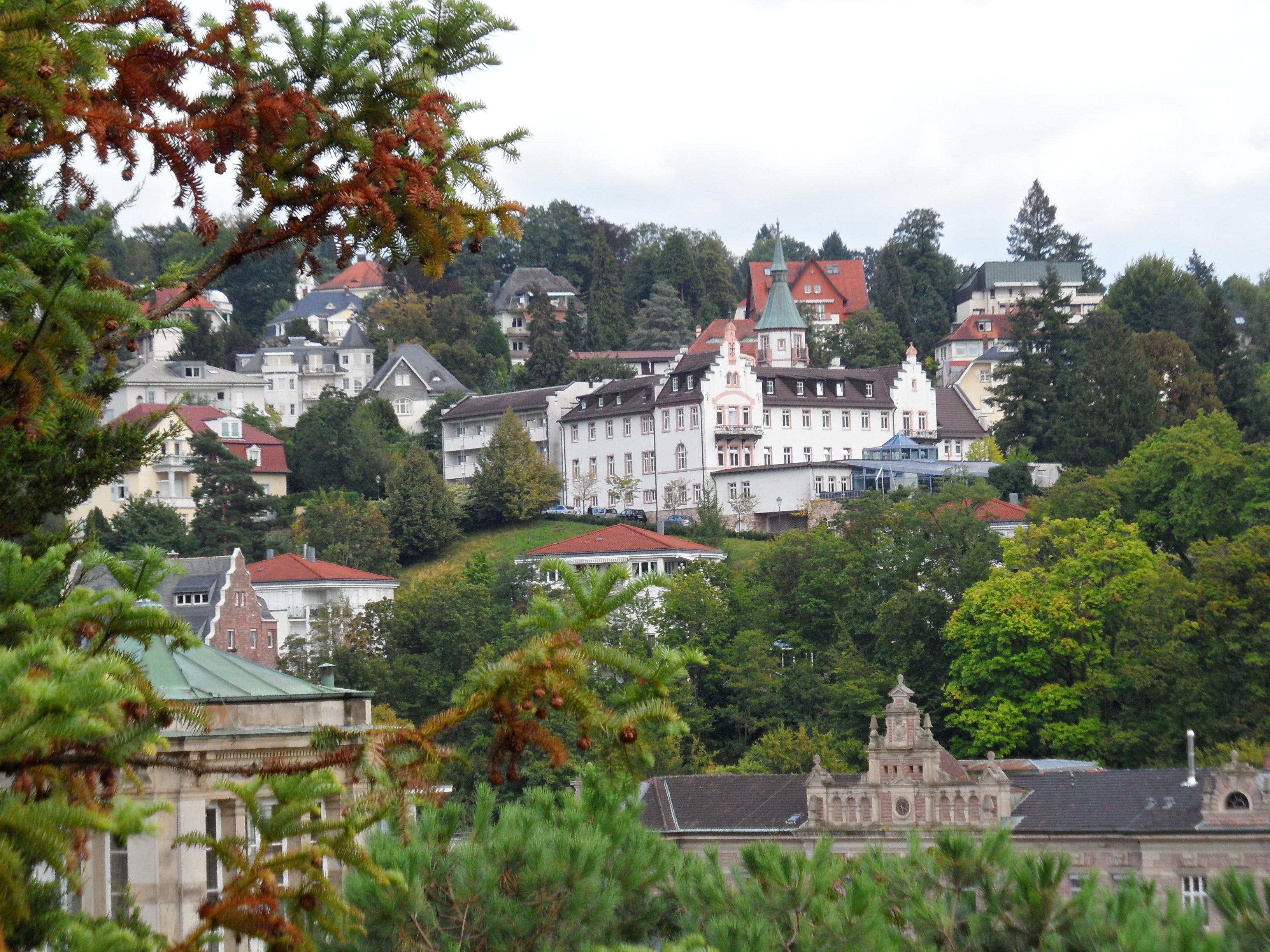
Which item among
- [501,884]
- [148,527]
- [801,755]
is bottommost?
[801,755]

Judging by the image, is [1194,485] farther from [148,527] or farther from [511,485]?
[148,527]

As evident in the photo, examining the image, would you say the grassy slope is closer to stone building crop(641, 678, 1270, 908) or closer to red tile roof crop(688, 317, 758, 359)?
red tile roof crop(688, 317, 758, 359)

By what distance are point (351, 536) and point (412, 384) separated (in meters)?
34.8

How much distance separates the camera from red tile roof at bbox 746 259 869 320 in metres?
161

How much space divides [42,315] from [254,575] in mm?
89309

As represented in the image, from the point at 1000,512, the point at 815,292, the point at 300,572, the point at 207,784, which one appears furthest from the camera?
the point at 815,292

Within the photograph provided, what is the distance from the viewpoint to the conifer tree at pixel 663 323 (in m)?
157

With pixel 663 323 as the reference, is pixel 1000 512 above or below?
below

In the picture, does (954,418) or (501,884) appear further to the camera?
(954,418)

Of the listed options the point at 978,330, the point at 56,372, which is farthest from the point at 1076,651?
the point at 978,330

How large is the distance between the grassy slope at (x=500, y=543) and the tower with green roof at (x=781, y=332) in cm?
3102

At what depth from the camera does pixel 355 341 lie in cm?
14988

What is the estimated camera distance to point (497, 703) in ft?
26.1

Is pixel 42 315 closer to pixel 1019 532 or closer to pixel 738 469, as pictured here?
pixel 1019 532
